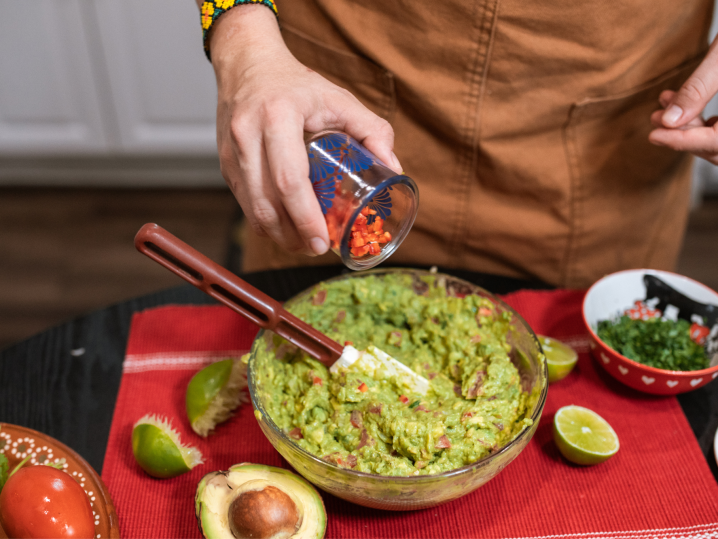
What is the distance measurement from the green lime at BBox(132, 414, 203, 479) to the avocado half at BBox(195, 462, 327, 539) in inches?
5.0

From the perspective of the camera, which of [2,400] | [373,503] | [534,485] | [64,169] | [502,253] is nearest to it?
[373,503]

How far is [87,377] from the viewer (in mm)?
1336

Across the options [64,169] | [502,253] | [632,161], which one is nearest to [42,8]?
[64,169]

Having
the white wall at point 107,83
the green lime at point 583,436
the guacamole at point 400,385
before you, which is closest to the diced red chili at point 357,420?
the guacamole at point 400,385

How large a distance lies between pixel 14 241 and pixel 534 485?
3294mm

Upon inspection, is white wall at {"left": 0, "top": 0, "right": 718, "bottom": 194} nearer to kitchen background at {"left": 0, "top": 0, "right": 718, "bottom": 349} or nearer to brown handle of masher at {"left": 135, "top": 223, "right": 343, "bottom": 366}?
kitchen background at {"left": 0, "top": 0, "right": 718, "bottom": 349}

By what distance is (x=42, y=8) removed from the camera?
2.95 meters

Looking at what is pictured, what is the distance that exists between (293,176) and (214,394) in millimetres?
556

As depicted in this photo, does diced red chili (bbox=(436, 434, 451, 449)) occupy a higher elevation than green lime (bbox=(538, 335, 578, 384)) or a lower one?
higher

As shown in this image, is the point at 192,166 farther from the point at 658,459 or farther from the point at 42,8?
the point at 658,459

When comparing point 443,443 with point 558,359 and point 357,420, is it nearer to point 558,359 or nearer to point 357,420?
point 357,420

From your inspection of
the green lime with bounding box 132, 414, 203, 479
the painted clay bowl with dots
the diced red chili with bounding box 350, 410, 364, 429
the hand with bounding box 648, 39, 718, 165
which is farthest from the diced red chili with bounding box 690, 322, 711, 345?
the painted clay bowl with dots

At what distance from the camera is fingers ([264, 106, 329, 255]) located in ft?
2.91

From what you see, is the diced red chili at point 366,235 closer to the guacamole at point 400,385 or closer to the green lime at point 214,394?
the guacamole at point 400,385
